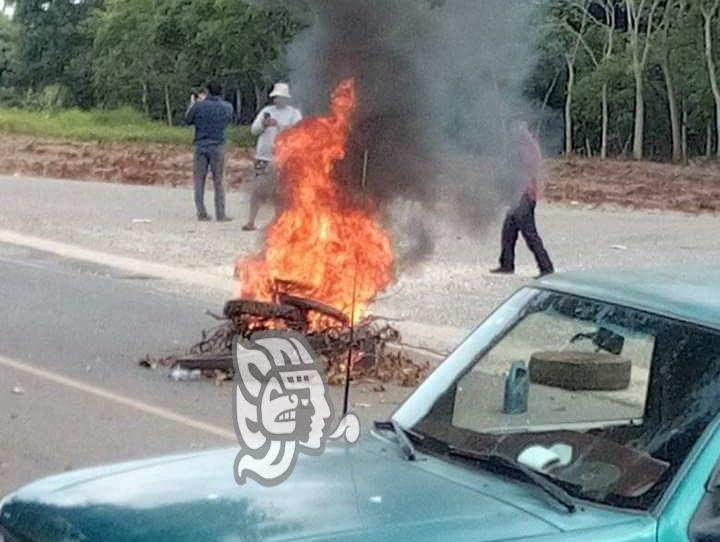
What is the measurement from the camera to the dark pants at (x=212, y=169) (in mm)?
19516

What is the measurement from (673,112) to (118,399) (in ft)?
117

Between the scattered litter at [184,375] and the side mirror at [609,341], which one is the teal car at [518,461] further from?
the scattered litter at [184,375]

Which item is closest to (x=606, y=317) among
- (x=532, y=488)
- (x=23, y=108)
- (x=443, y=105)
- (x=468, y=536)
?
(x=532, y=488)

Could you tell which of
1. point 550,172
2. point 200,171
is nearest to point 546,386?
point 200,171

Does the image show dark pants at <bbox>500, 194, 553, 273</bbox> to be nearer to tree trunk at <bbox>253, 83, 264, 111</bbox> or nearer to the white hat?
the white hat

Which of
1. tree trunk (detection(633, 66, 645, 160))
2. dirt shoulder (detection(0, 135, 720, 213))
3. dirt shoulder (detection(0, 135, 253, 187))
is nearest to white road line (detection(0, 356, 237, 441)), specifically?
dirt shoulder (detection(0, 135, 720, 213))

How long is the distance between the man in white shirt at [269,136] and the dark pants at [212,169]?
2139mm

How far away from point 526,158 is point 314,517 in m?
10.4

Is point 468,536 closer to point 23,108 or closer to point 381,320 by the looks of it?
point 381,320

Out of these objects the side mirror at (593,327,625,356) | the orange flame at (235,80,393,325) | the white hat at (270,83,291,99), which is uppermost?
the white hat at (270,83,291,99)

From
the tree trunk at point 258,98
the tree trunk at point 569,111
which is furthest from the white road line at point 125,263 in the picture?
the tree trunk at point 569,111

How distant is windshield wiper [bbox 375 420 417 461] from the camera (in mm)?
3727

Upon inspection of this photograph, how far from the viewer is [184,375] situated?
9.45 m

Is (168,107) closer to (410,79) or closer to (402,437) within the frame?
(410,79)
